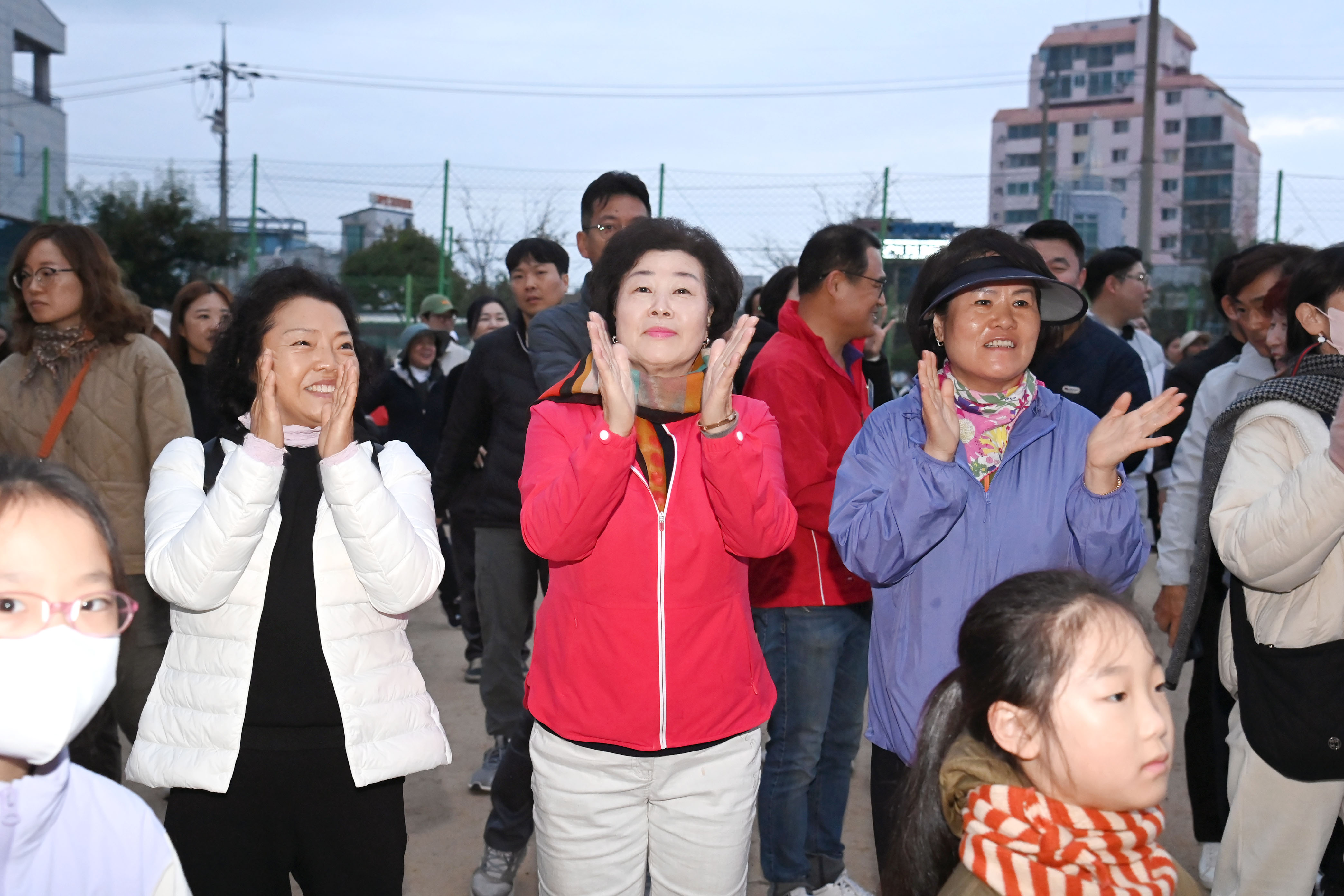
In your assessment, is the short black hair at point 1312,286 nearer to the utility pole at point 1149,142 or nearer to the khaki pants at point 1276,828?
the khaki pants at point 1276,828

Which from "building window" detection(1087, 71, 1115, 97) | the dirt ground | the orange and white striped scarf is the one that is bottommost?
the dirt ground

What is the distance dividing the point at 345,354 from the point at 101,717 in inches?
36.6

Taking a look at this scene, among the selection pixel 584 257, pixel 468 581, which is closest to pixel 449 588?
pixel 468 581

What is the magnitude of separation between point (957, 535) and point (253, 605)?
1506mm

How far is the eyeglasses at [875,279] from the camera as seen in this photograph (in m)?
3.73

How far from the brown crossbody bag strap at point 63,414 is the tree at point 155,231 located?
1441 cm

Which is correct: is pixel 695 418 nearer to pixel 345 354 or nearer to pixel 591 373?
pixel 591 373

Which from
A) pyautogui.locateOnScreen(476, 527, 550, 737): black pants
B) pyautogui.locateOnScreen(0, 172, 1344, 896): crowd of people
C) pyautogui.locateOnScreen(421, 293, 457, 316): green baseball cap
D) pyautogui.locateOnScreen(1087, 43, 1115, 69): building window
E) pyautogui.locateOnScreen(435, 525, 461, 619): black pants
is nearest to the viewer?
pyautogui.locateOnScreen(0, 172, 1344, 896): crowd of people

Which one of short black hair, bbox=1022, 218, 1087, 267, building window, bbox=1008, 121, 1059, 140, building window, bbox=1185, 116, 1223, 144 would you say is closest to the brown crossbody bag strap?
short black hair, bbox=1022, 218, 1087, 267

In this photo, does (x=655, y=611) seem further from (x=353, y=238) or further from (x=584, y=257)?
(x=353, y=238)

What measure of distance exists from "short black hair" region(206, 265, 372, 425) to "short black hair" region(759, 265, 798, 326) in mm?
3058

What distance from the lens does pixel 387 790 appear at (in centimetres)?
244

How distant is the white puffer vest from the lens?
7.36 feet

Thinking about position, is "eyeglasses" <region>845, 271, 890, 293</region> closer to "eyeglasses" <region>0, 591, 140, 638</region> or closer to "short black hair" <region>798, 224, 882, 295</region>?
"short black hair" <region>798, 224, 882, 295</region>
